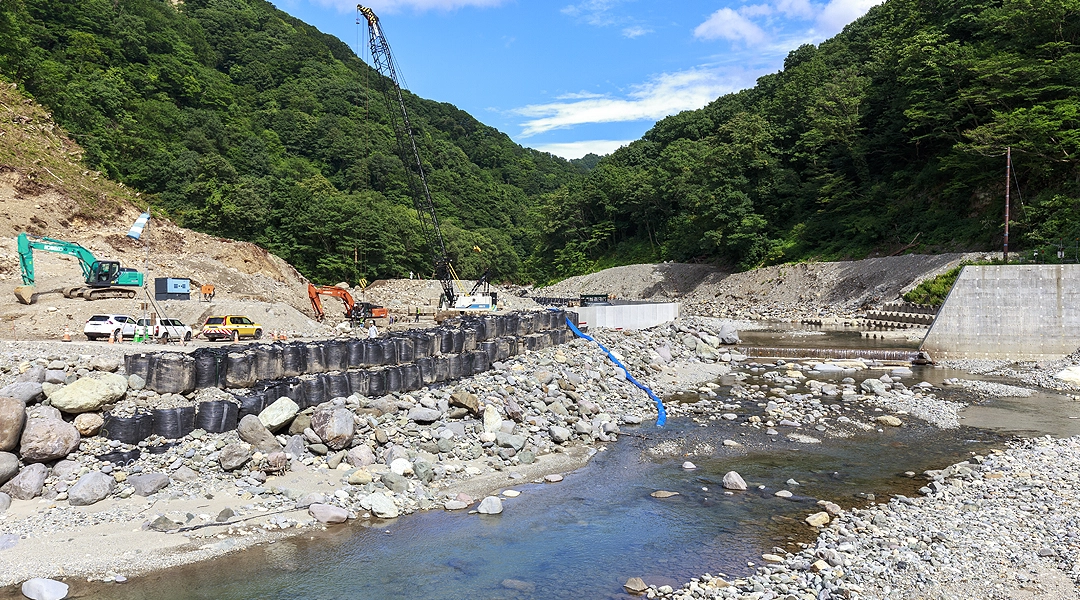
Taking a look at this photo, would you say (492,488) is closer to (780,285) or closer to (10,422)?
(10,422)

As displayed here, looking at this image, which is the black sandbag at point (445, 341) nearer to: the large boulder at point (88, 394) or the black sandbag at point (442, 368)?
the black sandbag at point (442, 368)

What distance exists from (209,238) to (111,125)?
35.1 metres

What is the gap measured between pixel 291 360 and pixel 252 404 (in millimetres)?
2623

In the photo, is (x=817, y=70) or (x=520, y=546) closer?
(x=520, y=546)

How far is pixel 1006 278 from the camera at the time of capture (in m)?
26.0

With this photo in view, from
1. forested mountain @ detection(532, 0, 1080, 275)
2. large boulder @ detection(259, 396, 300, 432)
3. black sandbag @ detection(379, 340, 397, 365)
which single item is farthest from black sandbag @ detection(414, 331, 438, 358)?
forested mountain @ detection(532, 0, 1080, 275)

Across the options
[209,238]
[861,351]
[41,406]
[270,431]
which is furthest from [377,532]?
[209,238]

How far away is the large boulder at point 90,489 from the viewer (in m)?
10.7

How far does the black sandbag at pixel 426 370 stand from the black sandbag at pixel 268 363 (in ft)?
11.3

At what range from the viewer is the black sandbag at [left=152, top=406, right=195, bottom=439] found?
12.5m

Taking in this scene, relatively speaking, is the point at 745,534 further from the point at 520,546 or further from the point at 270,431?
the point at 270,431

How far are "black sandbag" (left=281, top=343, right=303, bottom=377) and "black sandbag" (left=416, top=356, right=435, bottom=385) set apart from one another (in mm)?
2986

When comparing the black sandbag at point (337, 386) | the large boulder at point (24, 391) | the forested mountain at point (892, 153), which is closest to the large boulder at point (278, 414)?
the black sandbag at point (337, 386)

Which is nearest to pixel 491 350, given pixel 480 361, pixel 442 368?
pixel 480 361
